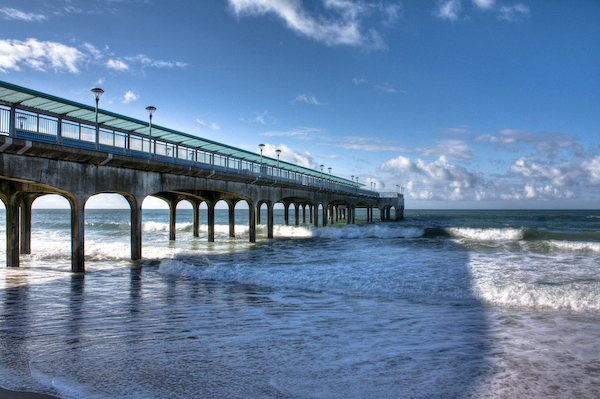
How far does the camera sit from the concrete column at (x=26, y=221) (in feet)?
61.8

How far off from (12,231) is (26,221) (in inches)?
141

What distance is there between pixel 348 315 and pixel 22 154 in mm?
12600

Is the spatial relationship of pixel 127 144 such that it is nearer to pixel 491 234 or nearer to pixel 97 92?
pixel 97 92

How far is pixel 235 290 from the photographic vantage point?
11148 millimetres

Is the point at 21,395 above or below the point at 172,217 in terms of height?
below

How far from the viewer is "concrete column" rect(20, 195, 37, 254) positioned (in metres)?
18.8

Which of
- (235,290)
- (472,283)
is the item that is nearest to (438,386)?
(235,290)

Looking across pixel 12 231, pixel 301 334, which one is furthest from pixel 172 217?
pixel 301 334

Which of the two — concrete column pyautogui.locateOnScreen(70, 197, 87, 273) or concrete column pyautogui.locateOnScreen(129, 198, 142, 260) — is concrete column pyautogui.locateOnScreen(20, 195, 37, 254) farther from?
concrete column pyautogui.locateOnScreen(70, 197, 87, 273)

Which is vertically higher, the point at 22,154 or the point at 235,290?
the point at 22,154

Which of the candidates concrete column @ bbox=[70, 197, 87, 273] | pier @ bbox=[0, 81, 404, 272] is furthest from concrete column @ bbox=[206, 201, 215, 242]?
concrete column @ bbox=[70, 197, 87, 273]

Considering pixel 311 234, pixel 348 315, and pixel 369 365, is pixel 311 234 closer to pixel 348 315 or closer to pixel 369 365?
pixel 348 315

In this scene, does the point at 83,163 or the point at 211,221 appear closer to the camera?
the point at 83,163

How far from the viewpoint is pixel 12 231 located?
53.2ft
